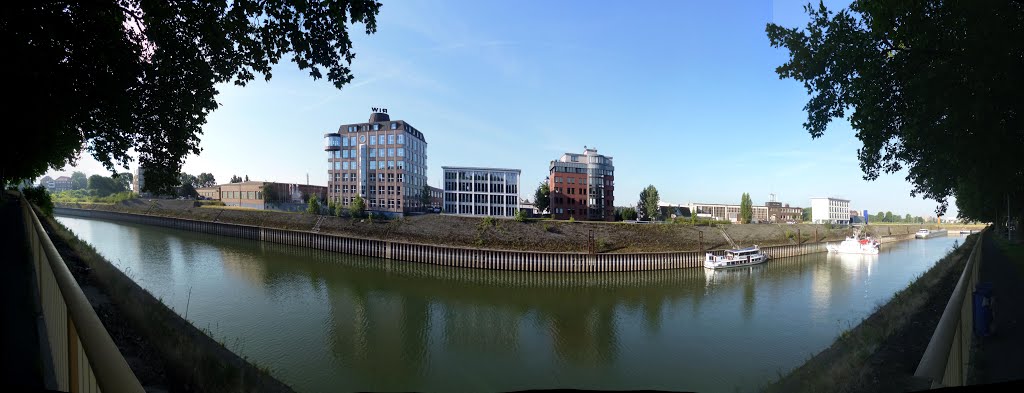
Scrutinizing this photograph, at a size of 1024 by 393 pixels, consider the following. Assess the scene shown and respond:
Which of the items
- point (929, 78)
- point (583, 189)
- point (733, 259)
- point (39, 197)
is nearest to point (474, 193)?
point (583, 189)

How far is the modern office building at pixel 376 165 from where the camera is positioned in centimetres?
3778

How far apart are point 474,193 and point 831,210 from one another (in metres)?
38.2

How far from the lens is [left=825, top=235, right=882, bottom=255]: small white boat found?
109 ft

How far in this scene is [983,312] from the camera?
15.1 ft

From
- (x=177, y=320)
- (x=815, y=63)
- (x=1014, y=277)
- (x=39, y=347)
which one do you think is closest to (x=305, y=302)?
(x=177, y=320)

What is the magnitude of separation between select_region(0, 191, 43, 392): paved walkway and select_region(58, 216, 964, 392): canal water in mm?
3805

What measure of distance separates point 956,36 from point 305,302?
17895 millimetres

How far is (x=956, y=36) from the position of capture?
5.20 metres

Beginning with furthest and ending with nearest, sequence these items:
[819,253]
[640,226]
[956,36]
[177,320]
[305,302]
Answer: [819,253] < [640,226] < [305,302] < [177,320] < [956,36]

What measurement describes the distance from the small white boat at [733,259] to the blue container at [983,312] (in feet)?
66.4

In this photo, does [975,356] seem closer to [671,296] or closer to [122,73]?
[122,73]

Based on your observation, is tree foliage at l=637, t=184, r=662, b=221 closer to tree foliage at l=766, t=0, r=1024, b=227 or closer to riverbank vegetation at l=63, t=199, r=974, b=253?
riverbank vegetation at l=63, t=199, r=974, b=253

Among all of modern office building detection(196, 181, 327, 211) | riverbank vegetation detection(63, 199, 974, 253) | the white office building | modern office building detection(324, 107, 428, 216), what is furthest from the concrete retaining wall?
modern office building detection(196, 181, 327, 211)

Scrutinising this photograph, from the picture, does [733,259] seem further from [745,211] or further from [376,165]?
[376,165]
